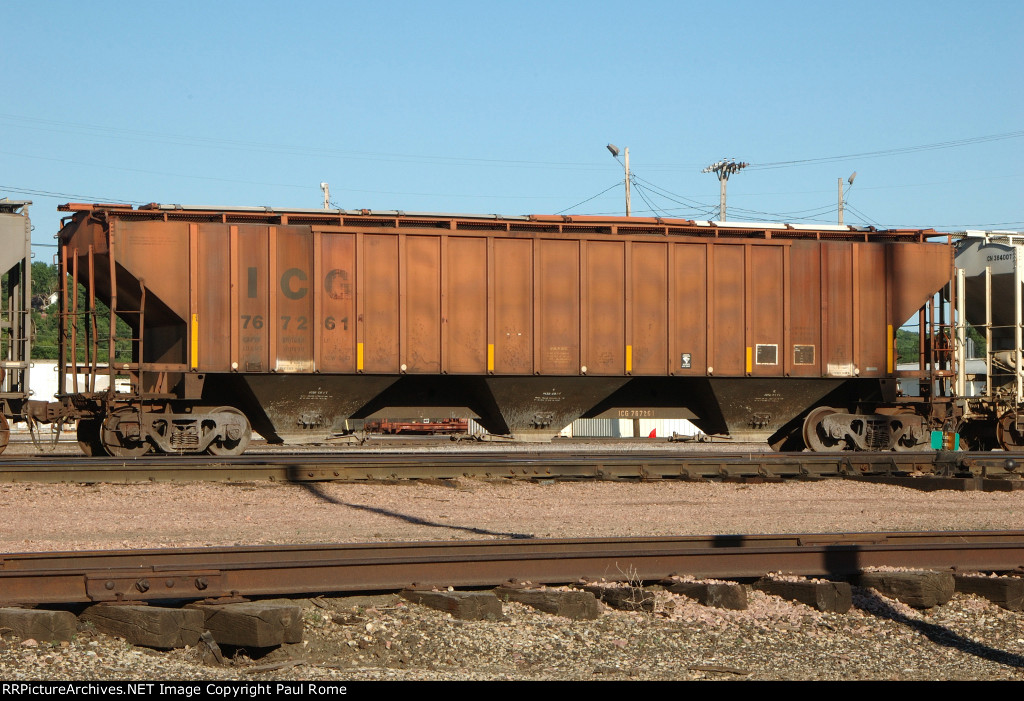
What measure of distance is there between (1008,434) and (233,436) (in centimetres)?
1406

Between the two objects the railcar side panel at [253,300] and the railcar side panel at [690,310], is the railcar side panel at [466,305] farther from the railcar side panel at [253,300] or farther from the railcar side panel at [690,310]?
the railcar side panel at [690,310]

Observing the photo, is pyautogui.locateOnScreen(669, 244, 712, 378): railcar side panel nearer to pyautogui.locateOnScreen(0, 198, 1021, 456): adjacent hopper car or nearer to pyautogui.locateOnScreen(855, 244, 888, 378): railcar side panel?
pyautogui.locateOnScreen(0, 198, 1021, 456): adjacent hopper car

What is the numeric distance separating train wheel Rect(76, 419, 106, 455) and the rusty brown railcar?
3cm

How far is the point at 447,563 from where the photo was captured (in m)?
6.29

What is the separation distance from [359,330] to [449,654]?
1029cm

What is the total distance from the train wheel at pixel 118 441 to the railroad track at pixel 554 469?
50 cm

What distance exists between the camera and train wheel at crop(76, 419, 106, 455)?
1538 centimetres

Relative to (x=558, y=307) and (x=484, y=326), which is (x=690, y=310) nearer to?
(x=558, y=307)

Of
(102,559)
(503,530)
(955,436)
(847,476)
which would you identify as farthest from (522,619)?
(955,436)

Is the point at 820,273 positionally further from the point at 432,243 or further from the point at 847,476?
the point at 432,243

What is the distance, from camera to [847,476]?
13.9 m

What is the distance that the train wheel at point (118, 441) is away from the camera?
14445 mm

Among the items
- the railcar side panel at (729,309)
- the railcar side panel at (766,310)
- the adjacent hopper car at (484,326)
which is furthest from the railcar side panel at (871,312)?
the railcar side panel at (729,309)

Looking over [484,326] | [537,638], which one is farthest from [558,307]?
[537,638]
